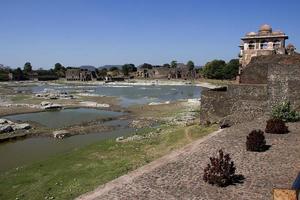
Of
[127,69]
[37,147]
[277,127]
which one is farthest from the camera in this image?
[127,69]

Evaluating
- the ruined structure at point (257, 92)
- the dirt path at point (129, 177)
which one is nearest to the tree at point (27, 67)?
the ruined structure at point (257, 92)

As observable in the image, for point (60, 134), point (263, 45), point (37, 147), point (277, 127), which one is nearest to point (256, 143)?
point (277, 127)

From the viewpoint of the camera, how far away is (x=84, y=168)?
19.8 m

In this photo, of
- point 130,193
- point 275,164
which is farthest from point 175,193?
point 275,164

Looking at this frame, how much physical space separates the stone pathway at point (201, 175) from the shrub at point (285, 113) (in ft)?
12.0

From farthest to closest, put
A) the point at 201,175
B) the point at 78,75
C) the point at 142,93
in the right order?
the point at 78,75, the point at 142,93, the point at 201,175

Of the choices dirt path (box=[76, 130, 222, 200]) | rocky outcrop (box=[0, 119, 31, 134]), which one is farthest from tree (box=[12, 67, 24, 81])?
dirt path (box=[76, 130, 222, 200])

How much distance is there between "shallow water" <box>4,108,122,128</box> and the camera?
41000mm

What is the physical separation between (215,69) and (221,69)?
242 inches

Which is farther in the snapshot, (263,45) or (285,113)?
(263,45)

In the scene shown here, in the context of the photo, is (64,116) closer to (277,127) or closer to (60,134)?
(60,134)

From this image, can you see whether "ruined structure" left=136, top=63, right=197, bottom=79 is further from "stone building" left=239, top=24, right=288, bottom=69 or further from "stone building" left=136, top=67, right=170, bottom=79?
"stone building" left=239, top=24, right=288, bottom=69

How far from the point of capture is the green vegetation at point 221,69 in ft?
361

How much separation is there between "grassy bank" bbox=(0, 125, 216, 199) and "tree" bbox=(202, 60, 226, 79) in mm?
95571
